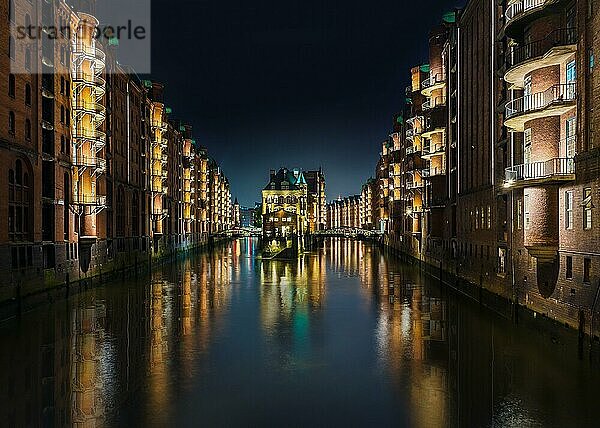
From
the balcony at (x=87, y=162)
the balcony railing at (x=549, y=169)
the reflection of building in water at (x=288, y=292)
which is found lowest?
the reflection of building in water at (x=288, y=292)

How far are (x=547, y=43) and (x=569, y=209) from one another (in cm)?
837

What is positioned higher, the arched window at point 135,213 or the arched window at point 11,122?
the arched window at point 11,122

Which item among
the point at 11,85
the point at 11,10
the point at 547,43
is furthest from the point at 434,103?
the point at 11,10

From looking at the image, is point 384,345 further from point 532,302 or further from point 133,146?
point 133,146

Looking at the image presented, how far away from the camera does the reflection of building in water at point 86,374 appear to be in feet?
63.2

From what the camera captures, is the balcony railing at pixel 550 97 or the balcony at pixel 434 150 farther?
the balcony at pixel 434 150

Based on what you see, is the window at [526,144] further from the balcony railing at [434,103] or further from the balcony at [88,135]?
the balcony at [88,135]

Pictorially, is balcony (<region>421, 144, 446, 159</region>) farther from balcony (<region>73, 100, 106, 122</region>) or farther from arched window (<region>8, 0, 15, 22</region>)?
arched window (<region>8, 0, 15, 22</region>)

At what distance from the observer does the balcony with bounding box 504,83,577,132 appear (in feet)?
101

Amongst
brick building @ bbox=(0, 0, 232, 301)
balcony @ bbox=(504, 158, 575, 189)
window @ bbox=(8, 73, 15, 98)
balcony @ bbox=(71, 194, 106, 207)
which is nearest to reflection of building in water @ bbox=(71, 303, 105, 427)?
brick building @ bbox=(0, 0, 232, 301)

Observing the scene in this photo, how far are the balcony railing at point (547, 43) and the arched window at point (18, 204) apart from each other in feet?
106

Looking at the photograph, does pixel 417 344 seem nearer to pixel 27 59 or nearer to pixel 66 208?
pixel 27 59

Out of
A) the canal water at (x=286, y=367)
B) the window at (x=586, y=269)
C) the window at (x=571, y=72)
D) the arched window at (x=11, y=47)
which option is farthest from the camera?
the arched window at (x=11, y=47)

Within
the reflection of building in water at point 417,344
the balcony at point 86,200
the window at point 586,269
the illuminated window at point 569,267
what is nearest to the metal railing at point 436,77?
the reflection of building in water at point 417,344
